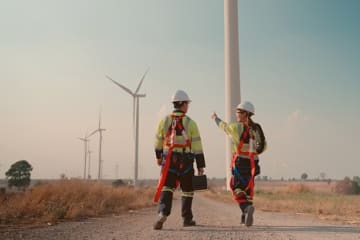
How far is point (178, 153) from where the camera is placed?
24.0 ft

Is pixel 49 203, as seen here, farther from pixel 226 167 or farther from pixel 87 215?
pixel 226 167

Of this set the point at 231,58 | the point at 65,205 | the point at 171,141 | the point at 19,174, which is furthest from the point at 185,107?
the point at 19,174

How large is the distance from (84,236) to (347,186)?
255 feet

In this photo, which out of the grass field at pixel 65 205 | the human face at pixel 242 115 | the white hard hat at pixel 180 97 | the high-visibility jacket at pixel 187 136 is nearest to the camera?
the high-visibility jacket at pixel 187 136

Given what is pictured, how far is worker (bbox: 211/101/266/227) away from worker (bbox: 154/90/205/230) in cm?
70

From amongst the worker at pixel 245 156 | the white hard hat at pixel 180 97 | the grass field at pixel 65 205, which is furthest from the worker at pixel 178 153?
the grass field at pixel 65 205

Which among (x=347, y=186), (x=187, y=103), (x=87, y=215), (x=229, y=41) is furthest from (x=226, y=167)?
(x=347, y=186)

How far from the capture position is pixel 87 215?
10.4 metres

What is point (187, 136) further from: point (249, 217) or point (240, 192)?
point (249, 217)

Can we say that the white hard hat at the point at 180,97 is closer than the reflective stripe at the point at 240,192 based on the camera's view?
No

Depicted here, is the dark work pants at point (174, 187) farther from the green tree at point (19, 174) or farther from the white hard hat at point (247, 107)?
the green tree at point (19, 174)

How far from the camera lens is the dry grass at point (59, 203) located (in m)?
9.26

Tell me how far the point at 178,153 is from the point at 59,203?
5.62 metres

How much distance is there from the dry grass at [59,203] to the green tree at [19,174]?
63357 millimetres
